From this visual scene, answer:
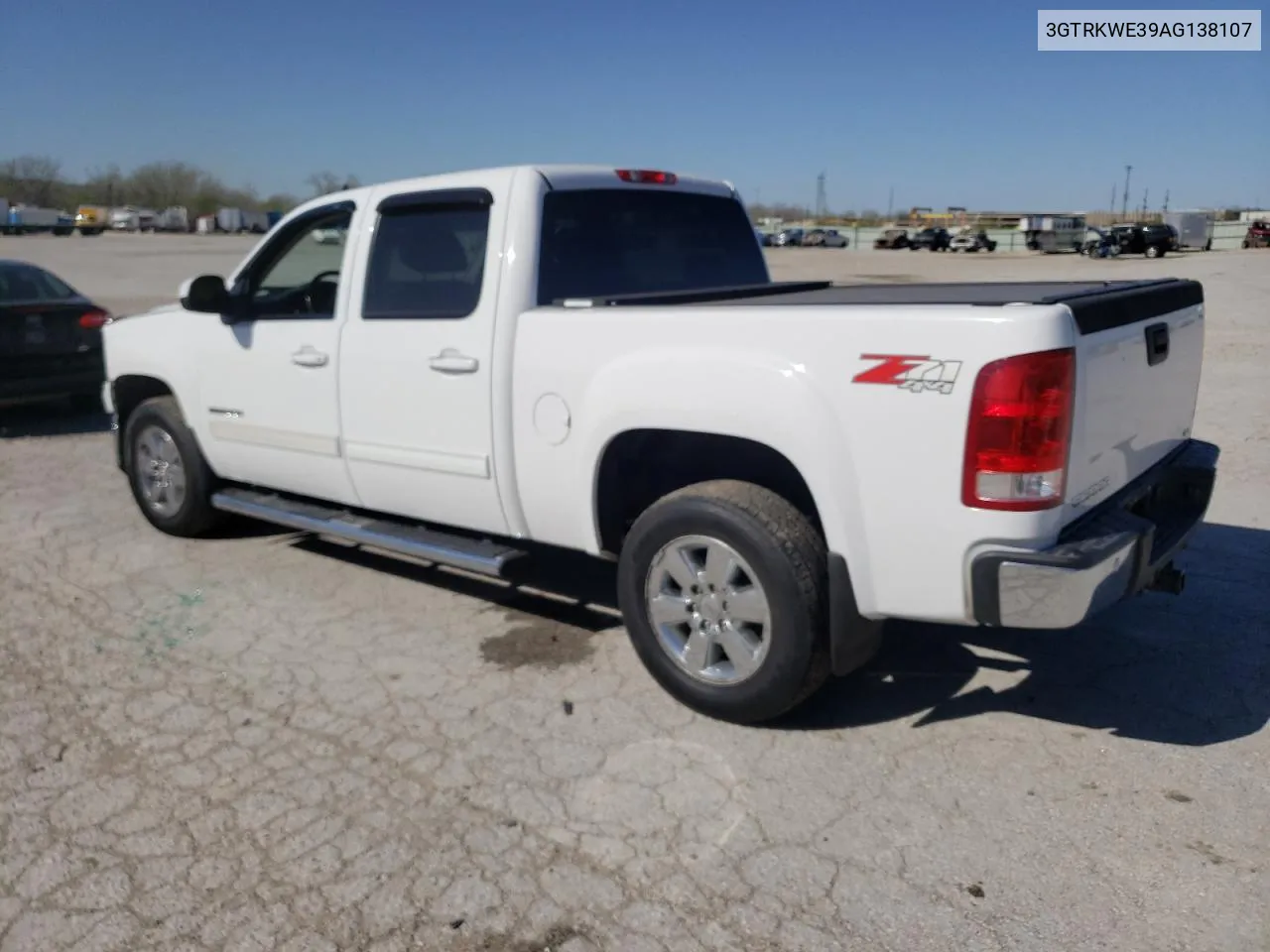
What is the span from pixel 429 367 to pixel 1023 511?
248cm

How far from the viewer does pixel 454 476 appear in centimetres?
458

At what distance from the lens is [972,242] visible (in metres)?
64.1

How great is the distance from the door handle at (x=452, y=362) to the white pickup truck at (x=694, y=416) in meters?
0.01

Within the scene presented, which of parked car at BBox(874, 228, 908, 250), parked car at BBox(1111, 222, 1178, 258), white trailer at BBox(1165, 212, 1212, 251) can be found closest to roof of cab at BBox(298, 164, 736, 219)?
parked car at BBox(1111, 222, 1178, 258)

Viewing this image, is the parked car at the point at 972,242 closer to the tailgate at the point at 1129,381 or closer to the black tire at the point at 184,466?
the black tire at the point at 184,466

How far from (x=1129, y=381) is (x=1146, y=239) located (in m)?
48.1

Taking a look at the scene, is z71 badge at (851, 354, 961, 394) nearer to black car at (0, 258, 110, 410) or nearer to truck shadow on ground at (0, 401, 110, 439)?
black car at (0, 258, 110, 410)

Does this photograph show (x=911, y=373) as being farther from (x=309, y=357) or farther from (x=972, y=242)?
(x=972, y=242)

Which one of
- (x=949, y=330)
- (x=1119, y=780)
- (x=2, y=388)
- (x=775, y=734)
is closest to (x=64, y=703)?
(x=775, y=734)

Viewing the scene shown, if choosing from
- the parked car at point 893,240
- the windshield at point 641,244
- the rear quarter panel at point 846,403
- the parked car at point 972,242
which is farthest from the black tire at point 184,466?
the parked car at point 893,240

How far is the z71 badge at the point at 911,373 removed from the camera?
3127 millimetres

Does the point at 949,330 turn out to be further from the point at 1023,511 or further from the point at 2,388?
the point at 2,388

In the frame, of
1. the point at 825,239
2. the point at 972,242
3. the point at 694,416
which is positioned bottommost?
the point at 694,416

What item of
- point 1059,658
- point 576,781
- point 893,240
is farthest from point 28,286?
point 893,240
